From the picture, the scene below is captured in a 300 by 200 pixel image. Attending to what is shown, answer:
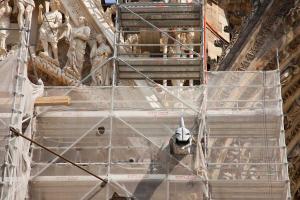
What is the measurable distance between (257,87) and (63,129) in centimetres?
209

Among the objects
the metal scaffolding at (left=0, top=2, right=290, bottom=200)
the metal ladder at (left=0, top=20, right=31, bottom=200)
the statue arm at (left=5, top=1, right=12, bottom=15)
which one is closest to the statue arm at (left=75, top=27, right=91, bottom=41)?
the statue arm at (left=5, top=1, right=12, bottom=15)

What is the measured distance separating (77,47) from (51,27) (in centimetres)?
42

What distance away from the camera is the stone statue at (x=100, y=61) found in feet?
38.0

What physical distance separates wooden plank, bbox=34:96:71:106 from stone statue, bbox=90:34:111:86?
55.5 inches

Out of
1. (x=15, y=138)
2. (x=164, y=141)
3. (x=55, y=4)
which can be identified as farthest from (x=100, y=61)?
(x=15, y=138)

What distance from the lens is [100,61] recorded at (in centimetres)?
1170

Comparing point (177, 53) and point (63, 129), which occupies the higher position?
point (177, 53)

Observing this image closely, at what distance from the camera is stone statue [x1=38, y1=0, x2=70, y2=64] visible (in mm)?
11922

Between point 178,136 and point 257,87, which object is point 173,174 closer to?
point 178,136

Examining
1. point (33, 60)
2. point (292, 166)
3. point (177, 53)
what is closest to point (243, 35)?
point (177, 53)

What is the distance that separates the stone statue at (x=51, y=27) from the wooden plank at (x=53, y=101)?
188 cm

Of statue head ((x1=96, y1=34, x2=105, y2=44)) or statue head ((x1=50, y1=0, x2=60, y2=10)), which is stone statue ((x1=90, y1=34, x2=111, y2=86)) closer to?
statue head ((x1=96, y1=34, x2=105, y2=44))

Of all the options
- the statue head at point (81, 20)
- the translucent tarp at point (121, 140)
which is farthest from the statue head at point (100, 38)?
the translucent tarp at point (121, 140)

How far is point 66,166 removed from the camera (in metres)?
9.75
